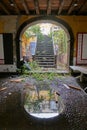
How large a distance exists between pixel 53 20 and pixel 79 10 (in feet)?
3.97

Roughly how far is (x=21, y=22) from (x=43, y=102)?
448 cm

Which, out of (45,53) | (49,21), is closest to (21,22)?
(49,21)

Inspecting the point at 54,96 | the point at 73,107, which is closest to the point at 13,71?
the point at 54,96

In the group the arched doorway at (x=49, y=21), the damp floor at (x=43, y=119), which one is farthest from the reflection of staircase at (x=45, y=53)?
the damp floor at (x=43, y=119)

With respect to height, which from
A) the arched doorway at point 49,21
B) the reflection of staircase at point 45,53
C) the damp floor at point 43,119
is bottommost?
the damp floor at point 43,119

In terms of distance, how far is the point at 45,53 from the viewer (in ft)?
39.8

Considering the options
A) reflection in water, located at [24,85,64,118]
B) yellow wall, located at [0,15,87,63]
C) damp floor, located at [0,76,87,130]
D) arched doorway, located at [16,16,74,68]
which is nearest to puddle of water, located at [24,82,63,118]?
reflection in water, located at [24,85,64,118]

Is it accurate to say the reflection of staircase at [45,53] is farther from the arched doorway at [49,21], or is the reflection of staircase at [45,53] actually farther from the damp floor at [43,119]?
the damp floor at [43,119]

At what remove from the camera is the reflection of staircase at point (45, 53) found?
36.9 ft

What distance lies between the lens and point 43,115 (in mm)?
3873

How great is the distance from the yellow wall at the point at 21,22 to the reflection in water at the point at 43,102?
128 inches

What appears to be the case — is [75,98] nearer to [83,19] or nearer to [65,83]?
[65,83]

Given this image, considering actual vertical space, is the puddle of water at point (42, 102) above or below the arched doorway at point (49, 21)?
below

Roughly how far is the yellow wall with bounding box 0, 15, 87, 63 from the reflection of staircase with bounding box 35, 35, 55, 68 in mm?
3582
